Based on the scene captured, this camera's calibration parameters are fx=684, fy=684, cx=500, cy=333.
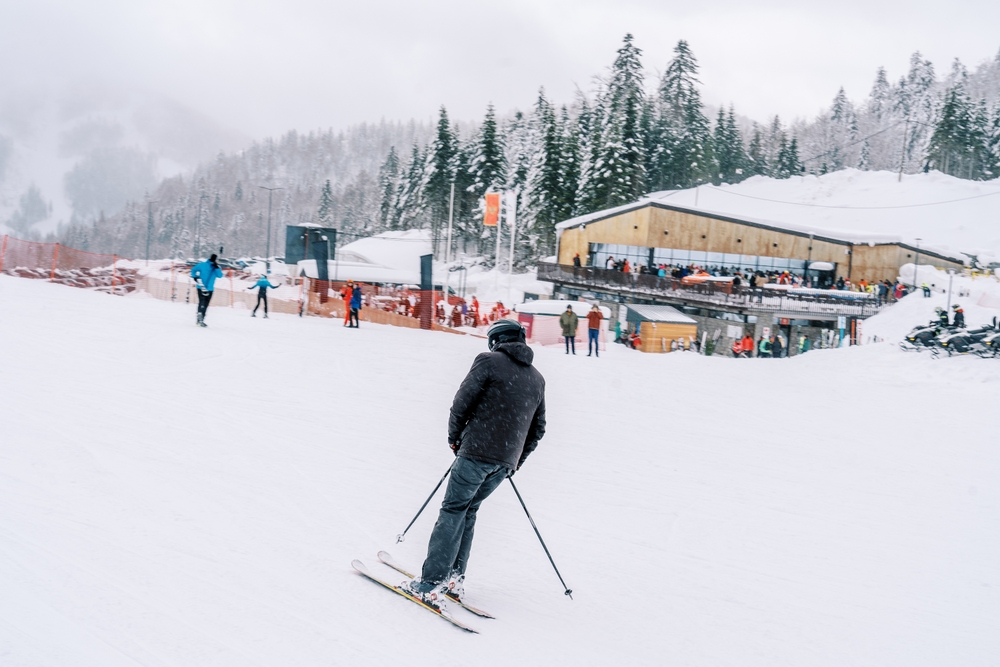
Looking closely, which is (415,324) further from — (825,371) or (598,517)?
(598,517)

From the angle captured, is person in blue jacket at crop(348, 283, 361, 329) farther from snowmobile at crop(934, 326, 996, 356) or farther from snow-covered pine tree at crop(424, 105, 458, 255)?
snow-covered pine tree at crop(424, 105, 458, 255)

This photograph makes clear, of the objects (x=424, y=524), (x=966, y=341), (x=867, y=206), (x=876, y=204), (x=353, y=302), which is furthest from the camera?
(x=876, y=204)

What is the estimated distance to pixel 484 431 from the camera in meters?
3.98

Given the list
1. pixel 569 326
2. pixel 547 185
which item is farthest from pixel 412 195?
pixel 569 326

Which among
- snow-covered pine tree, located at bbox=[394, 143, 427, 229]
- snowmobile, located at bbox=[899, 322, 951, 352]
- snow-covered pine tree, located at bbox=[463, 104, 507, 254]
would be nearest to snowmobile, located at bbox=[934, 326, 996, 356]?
→ snowmobile, located at bbox=[899, 322, 951, 352]

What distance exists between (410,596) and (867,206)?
6554 cm

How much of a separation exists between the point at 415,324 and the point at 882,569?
66.3 ft

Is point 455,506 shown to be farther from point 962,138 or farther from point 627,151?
point 962,138

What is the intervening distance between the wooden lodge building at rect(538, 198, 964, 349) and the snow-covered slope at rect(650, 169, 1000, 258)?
5.22m

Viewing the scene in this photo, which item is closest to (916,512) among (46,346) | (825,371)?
(825,371)

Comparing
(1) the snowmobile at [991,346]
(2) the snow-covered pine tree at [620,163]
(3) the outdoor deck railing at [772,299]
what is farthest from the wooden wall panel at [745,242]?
(1) the snowmobile at [991,346]

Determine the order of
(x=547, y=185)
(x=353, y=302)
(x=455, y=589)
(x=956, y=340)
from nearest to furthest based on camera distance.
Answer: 1. (x=455, y=589)
2. (x=956, y=340)
3. (x=353, y=302)
4. (x=547, y=185)

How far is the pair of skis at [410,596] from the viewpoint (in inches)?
156

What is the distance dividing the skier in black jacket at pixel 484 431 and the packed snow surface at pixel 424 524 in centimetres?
37
